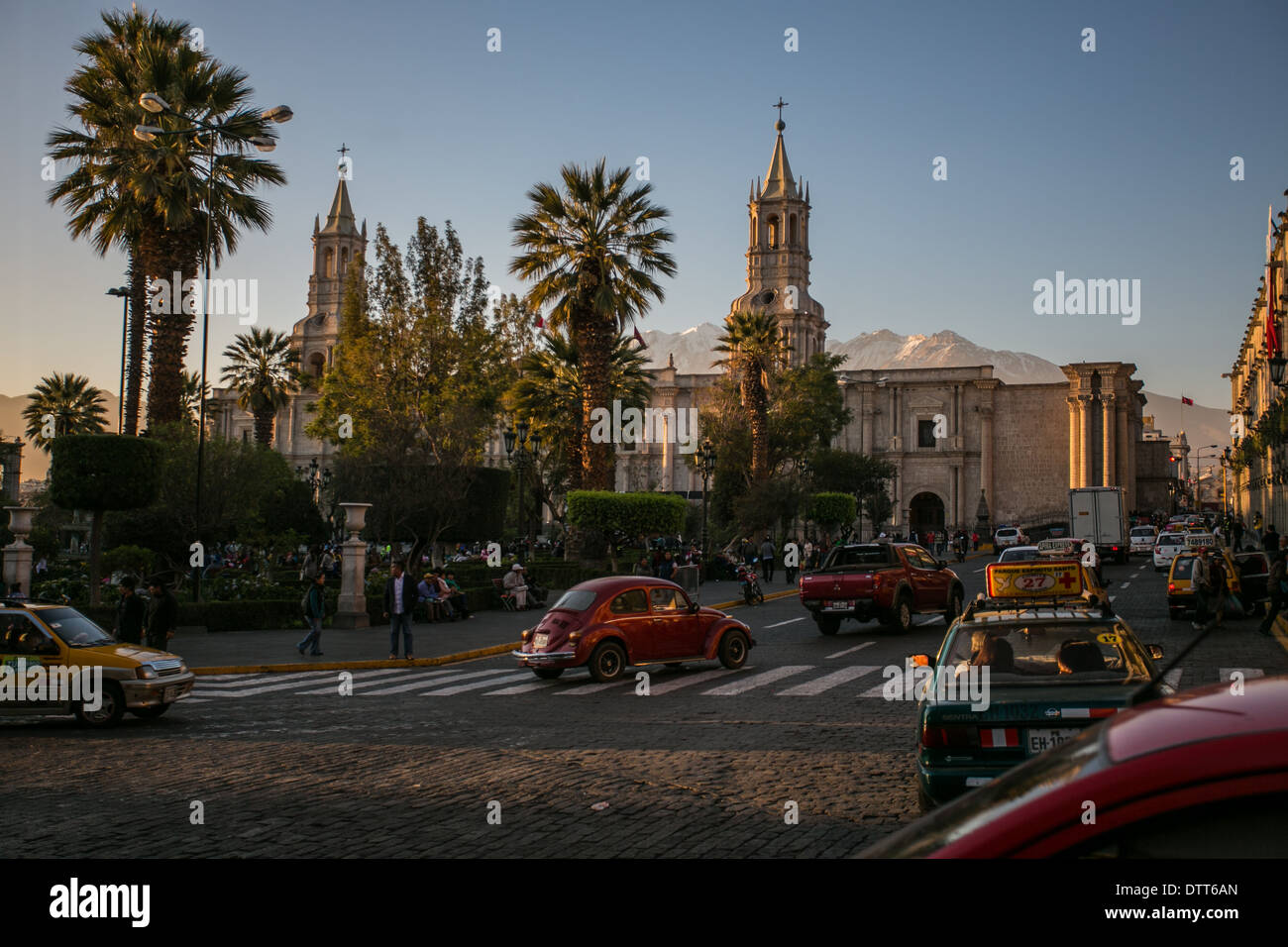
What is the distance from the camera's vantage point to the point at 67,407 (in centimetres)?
6506

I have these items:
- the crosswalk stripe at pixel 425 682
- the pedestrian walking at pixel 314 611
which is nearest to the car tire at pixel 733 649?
the crosswalk stripe at pixel 425 682

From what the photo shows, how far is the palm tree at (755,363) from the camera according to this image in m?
50.4

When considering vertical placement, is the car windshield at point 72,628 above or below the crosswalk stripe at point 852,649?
above

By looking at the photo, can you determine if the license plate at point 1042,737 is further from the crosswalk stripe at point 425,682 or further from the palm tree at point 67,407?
the palm tree at point 67,407

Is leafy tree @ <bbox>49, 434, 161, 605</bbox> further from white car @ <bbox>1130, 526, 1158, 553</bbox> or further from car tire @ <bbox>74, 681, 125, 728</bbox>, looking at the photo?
white car @ <bbox>1130, 526, 1158, 553</bbox>

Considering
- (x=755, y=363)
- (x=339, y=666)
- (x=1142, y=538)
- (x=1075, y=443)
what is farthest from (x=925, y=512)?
(x=339, y=666)

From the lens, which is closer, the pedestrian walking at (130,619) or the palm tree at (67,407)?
the pedestrian walking at (130,619)

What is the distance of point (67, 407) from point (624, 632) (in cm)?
5917

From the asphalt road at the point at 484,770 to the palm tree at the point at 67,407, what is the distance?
53.2 m

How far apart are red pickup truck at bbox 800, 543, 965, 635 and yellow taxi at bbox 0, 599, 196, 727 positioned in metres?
12.6

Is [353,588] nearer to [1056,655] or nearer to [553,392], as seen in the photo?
[1056,655]

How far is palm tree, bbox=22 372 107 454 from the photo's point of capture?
6309cm

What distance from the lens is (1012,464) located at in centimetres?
8906
